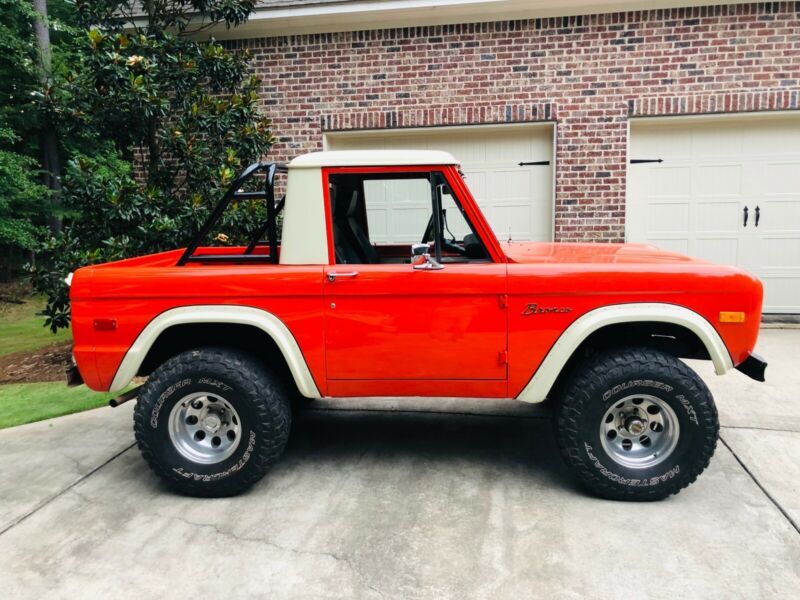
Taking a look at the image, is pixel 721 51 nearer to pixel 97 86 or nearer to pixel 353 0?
pixel 353 0

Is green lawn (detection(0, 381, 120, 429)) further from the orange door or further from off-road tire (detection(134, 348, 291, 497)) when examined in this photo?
the orange door

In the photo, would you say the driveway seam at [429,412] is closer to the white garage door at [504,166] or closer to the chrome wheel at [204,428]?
the chrome wheel at [204,428]

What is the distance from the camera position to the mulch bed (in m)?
6.27

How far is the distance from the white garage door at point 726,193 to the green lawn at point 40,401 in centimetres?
654

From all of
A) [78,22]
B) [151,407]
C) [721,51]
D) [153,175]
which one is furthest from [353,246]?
[721,51]

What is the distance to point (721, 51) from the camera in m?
7.31

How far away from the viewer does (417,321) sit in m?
3.37

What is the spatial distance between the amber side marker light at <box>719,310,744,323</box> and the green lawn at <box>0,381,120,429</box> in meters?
4.81

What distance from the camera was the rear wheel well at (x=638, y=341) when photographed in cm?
346

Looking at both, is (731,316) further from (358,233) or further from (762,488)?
(358,233)

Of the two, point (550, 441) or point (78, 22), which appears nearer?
point (550, 441)

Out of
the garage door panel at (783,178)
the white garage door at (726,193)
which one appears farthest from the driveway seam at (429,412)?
the garage door panel at (783,178)

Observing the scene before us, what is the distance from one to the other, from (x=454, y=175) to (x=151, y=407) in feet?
7.05

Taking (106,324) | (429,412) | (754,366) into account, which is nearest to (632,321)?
(754,366)
